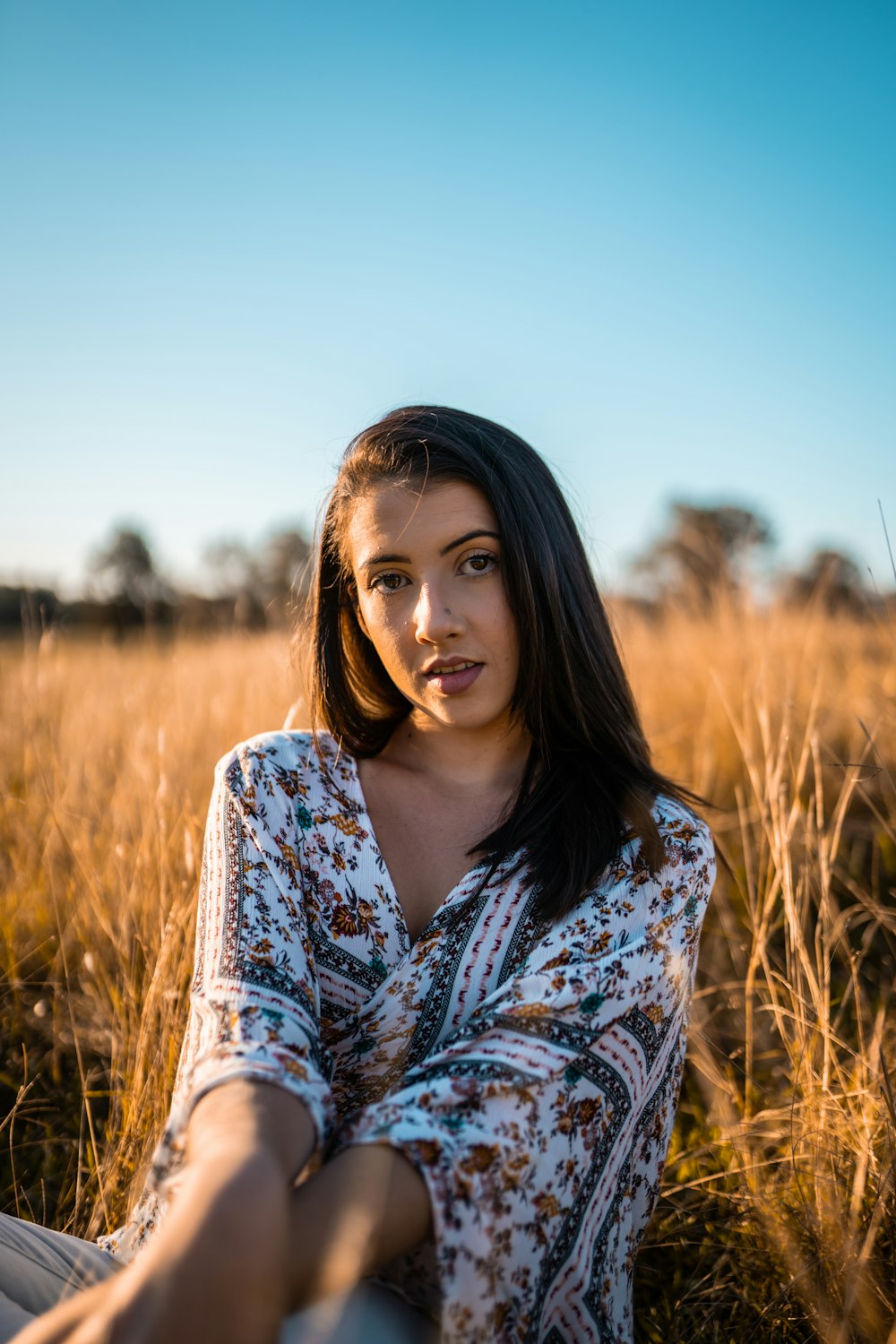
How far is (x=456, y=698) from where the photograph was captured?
1.46 m

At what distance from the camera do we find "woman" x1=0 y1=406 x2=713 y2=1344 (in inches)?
34.5

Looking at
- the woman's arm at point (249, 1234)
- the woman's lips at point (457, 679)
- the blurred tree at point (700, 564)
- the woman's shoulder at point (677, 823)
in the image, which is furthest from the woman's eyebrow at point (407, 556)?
the blurred tree at point (700, 564)

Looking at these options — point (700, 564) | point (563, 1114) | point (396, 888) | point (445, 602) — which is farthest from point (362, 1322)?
point (700, 564)

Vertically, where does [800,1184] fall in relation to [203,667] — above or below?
below

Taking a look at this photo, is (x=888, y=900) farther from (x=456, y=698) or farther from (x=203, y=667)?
(x=203, y=667)

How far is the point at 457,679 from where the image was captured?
145cm

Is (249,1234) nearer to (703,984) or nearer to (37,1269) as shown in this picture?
(37,1269)

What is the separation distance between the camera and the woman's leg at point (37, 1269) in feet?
3.22

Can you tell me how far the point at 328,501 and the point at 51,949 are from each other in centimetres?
156

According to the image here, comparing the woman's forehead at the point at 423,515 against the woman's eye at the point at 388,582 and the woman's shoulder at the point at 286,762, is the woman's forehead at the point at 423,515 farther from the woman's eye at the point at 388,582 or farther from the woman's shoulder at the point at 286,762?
the woman's shoulder at the point at 286,762

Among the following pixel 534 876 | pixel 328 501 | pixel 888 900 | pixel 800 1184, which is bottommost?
pixel 888 900

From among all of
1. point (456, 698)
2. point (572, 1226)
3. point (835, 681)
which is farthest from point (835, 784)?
point (572, 1226)

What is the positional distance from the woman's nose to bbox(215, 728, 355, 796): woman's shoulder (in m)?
0.30

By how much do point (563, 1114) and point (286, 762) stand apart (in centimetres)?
72
